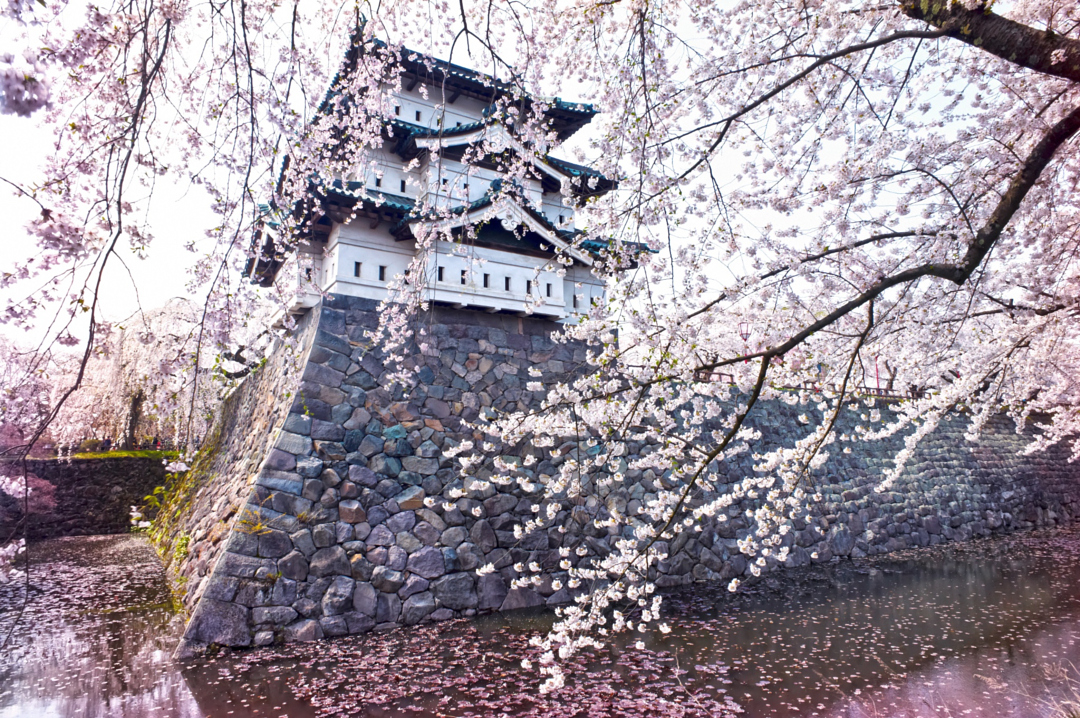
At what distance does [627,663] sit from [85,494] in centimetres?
1420

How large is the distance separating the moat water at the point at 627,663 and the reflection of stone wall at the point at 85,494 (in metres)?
5.59

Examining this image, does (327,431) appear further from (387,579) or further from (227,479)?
(227,479)

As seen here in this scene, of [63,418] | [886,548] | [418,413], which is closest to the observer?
[418,413]

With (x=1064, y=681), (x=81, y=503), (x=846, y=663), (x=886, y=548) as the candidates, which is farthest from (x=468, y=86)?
(x=81, y=503)

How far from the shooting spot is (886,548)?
1152cm

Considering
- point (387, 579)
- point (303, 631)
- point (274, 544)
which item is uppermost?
point (274, 544)

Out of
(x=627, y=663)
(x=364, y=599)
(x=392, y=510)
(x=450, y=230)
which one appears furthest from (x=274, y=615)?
(x=450, y=230)

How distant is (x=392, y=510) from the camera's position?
697 centimetres

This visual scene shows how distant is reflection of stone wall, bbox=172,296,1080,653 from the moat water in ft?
1.37

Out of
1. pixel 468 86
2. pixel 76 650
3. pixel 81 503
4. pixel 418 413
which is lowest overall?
pixel 76 650

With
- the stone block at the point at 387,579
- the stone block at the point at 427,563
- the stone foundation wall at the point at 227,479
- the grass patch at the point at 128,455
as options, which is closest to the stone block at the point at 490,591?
the stone block at the point at 427,563

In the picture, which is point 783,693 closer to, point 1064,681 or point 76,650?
point 1064,681

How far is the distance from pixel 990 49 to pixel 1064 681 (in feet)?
18.0

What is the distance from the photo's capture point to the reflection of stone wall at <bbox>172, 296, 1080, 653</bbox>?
602 centimetres
